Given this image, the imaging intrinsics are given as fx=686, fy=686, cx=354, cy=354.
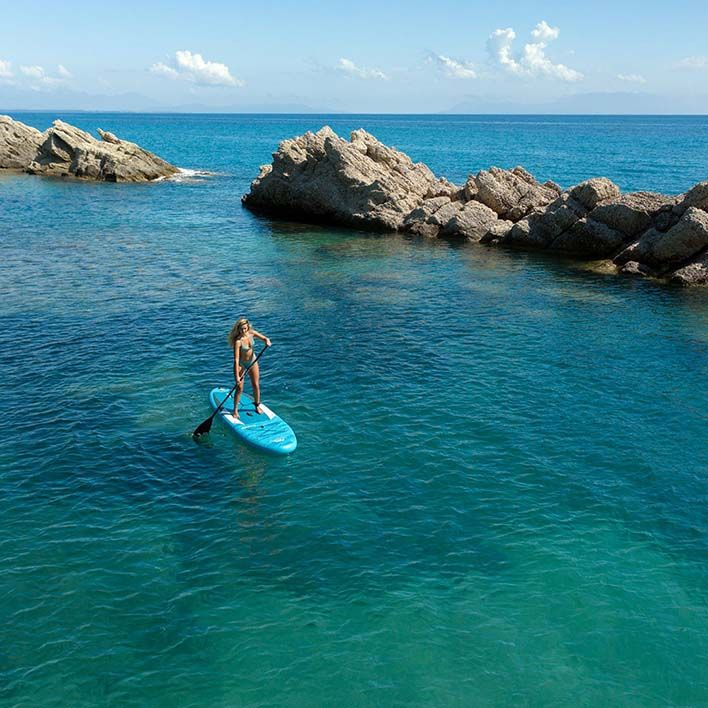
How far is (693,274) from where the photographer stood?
40812mm

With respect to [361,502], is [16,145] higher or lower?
higher

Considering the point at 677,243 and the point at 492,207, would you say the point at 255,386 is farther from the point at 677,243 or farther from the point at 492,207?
the point at 492,207

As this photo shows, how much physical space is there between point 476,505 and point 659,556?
466 centimetres

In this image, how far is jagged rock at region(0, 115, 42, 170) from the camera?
97688 millimetres

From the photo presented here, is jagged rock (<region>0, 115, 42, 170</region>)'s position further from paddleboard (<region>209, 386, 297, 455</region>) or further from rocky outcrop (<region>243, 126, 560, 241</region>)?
paddleboard (<region>209, 386, 297, 455</region>)

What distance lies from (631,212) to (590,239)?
3234mm

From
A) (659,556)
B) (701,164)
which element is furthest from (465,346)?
(701,164)

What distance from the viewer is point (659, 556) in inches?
665

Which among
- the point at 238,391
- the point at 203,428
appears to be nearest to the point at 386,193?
the point at 238,391

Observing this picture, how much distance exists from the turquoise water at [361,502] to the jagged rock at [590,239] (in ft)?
27.8

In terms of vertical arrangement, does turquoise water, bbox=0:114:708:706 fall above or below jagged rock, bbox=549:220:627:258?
below

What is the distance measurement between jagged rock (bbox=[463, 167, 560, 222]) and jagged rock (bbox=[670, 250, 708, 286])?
1626 centimetres

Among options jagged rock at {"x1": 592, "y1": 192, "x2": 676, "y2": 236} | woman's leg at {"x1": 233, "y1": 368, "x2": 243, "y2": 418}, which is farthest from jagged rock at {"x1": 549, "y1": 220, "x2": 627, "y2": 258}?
woman's leg at {"x1": 233, "y1": 368, "x2": 243, "y2": 418}

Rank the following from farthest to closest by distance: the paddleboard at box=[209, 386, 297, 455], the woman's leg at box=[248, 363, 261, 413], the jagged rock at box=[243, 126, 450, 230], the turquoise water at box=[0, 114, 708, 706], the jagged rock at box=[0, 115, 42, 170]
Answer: the jagged rock at box=[0, 115, 42, 170] → the jagged rock at box=[243, 126, 450, 230] → the woman's leg at box=[248, 363, 261, 413] → the paddleboard at box=[209, 386, 297, 455] → the turquoise water at box=[0, 114, 708, 706]
